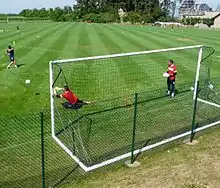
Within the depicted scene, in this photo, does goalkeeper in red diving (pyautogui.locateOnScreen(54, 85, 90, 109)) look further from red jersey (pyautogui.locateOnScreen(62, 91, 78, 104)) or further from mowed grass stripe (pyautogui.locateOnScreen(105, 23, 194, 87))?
mowed grass stripe (pyautogui.locateOnScreen(105, 23, 194, 87))

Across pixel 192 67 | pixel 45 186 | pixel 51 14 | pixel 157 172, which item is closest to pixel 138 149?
pixel 157 172

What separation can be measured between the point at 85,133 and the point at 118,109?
9.45 feet

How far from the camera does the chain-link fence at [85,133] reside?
8.80m

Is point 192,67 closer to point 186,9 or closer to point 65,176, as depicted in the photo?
point 65,176

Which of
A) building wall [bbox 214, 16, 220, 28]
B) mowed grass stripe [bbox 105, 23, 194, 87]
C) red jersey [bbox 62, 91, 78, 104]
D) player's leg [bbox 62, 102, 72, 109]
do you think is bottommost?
building wall [bbox 214, 16, 220, 28]

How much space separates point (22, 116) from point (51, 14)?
94.3 m

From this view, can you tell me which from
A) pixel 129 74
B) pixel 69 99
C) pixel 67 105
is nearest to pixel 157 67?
pixel 129 74

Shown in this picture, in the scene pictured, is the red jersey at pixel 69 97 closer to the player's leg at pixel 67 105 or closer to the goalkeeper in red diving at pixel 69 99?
the goalkeeper in red diving at pixel 69 99

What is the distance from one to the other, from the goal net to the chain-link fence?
0.03m

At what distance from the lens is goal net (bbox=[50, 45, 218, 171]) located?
10.4m

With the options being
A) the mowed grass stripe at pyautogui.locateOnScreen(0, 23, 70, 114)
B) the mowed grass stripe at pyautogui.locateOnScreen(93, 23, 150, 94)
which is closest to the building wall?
the mowed grass stripe at pyautogui.locateOnScreen(93, 23, 150, 94)

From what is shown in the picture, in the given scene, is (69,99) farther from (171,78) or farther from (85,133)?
(171,78)

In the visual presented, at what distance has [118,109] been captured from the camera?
13.6m

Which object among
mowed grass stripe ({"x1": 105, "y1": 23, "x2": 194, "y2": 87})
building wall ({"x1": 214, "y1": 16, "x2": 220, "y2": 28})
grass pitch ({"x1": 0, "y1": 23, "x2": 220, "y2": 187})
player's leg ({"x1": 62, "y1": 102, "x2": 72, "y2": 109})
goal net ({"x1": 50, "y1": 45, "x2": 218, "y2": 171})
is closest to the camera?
grass pitch ({"x1": 0, "y1": 23, "x2": 220, "y2": 187})
